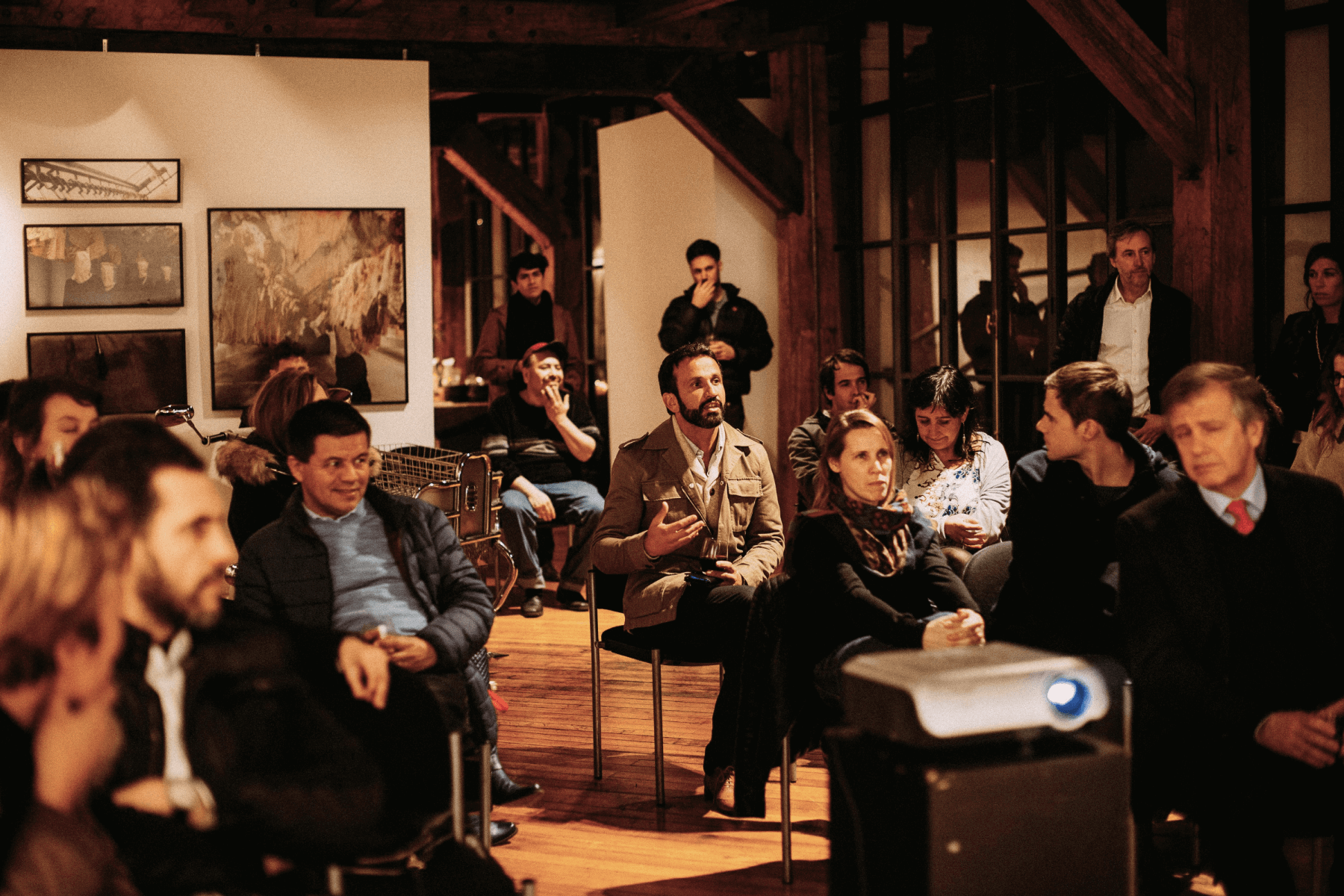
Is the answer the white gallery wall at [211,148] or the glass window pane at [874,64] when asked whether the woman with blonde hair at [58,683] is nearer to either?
the white gallery wall at [211,148]

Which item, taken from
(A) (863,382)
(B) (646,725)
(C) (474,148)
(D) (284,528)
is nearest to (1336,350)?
(A) (863,382)

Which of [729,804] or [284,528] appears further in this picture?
[729,804]

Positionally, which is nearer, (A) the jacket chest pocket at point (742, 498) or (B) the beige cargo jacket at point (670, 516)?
(B) the beige cargo jacket at point (670, 516)

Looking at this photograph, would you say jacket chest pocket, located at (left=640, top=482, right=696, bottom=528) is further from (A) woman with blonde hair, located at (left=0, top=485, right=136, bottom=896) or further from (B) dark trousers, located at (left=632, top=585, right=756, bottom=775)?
(A) woman with blonde hair, located at (left=0, top=485, right=136, bottom=896)

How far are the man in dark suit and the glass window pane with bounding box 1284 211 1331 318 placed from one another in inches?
119

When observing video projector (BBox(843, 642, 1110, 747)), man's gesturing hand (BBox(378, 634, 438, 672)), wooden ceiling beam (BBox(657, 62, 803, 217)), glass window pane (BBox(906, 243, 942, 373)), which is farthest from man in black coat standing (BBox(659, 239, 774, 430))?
video projector (BBox(843, 642, 1110, 747))

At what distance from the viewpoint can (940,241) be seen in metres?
7.46

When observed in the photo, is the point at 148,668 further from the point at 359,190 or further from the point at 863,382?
the point at 359,190

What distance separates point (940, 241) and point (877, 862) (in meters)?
5.71

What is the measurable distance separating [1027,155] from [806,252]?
1.55m

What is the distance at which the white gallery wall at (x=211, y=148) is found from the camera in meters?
6.19

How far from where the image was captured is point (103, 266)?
6.27 meters

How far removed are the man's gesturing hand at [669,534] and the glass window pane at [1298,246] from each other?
2949 mm

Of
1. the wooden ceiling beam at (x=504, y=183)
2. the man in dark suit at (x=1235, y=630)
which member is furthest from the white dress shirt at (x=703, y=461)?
the wooden ceiling beam at (x=504, y=183)
